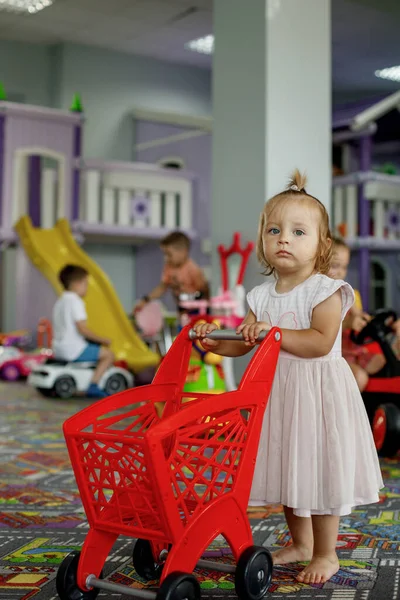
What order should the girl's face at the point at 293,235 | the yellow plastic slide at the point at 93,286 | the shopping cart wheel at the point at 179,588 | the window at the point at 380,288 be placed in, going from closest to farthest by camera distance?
the shopping cart wheel at the point at 179,588 → the girl's face at the point at 293,235 → the yellow plastic slide at the point at 93,286 → the window at the point at 380,288

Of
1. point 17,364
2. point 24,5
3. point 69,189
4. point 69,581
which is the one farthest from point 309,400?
point 24,5

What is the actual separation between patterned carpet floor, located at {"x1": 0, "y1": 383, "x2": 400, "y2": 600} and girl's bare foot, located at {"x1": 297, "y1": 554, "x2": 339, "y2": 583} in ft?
0.06

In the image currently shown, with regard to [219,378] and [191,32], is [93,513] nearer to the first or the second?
[219,378]

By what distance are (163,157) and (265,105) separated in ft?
15.2

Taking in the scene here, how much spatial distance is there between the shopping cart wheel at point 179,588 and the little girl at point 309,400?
1.08 feet

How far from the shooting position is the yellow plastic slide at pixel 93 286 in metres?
5.82

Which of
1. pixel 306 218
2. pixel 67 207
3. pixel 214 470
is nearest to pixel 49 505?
pixel 214 470

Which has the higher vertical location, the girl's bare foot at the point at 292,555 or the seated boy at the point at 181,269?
the seated boy at the point at 181,269

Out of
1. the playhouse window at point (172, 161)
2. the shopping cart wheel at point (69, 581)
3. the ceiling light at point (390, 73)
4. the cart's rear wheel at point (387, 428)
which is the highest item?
the ceiling light at point (390, 73)


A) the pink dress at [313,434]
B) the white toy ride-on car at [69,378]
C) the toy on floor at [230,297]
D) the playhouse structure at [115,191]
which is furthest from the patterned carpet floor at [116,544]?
the playhouse structure at [115,191]

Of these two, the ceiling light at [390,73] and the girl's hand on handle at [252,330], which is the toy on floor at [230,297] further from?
the ceiling light at [390,73]

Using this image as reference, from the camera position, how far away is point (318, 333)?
1673mm

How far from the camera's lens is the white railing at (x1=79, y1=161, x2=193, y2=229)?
22.5 ft

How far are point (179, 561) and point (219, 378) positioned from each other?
2.40 m
